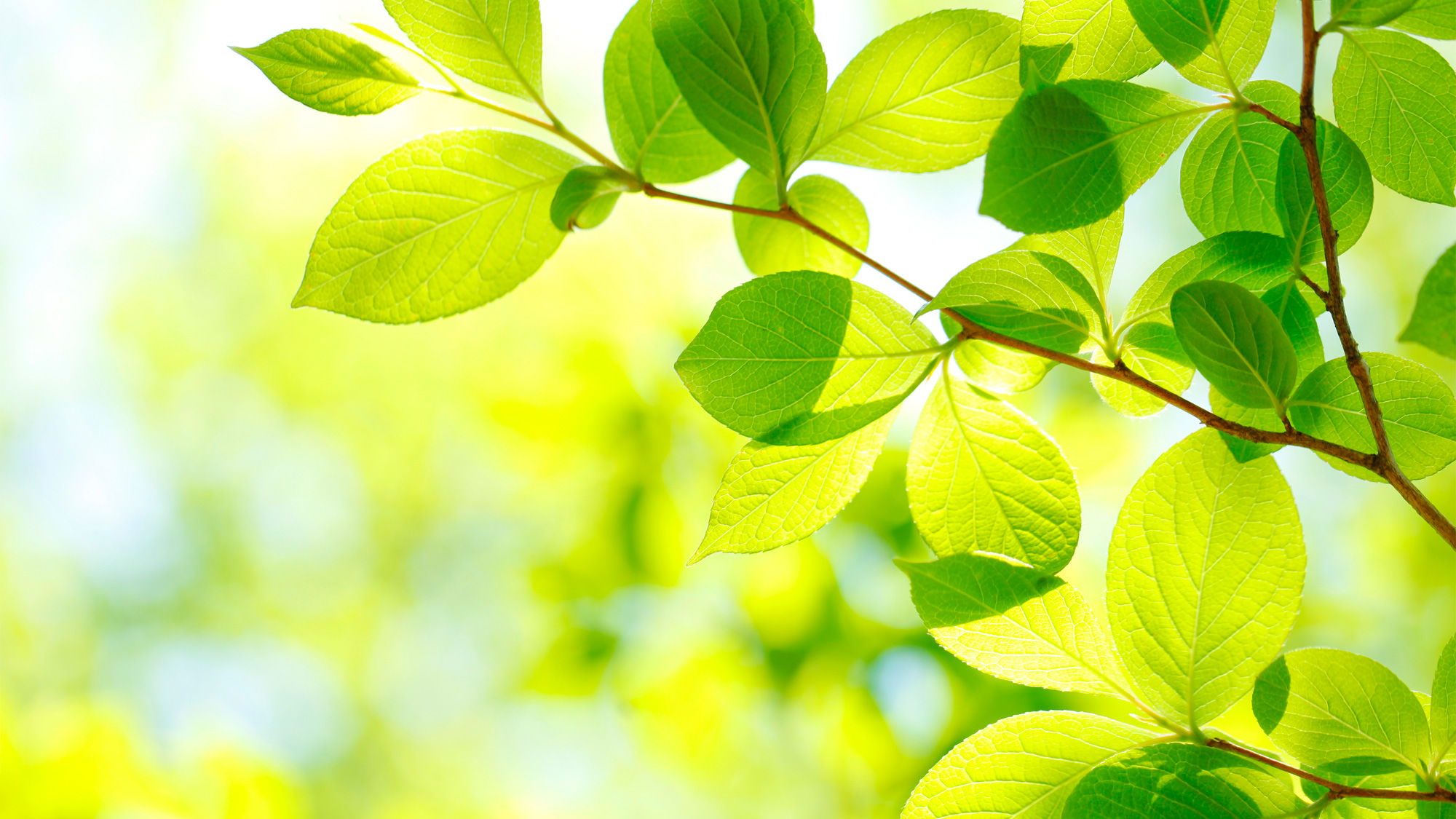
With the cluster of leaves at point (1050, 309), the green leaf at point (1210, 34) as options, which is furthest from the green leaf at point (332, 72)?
the green leaf at point (1210, 34)

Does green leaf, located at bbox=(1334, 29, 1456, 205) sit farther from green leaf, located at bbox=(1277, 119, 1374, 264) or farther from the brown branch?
Result: the brown branch

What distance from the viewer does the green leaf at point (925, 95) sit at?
256 millimetres

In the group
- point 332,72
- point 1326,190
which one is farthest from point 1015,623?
point 332,72

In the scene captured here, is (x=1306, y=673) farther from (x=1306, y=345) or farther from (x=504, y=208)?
(x=504, y=208)

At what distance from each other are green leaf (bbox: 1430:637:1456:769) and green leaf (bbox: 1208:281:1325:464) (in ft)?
0.23

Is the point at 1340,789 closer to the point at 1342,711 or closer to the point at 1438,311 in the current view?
the point at 1342,711

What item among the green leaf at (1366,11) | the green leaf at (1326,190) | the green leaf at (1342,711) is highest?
the green leaf at (1366,11)

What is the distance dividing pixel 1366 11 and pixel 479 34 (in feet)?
0.82

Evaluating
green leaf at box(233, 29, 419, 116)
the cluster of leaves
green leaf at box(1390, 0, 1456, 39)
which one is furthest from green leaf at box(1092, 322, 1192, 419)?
green leaf at box(233, 29, 419, 116)

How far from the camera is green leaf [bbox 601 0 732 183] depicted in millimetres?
282

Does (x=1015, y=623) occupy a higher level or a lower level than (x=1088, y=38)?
lower

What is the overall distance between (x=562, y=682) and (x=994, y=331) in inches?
32.8

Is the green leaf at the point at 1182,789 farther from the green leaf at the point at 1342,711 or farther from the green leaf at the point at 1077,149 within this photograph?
the green leaf at the point at 1077,149

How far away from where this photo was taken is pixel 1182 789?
0.74 feet
